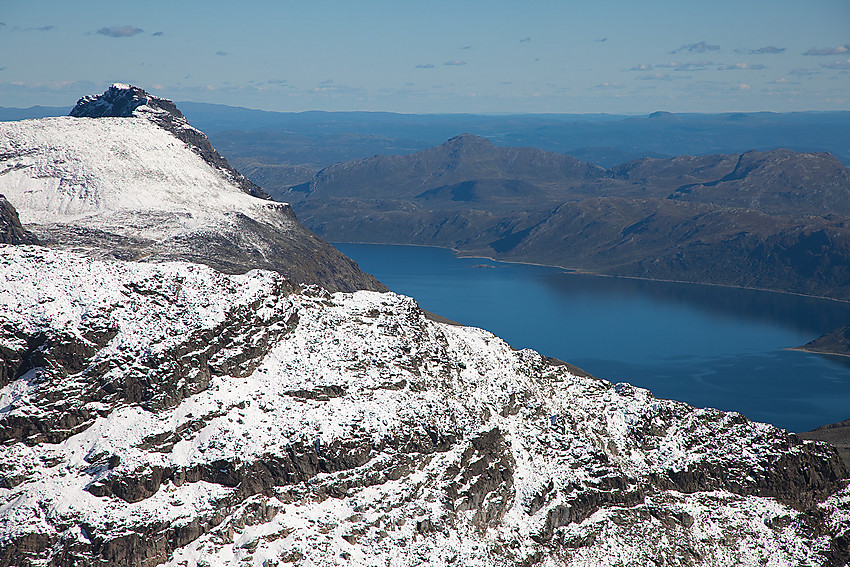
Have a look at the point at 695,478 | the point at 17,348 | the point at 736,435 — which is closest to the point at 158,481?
the point at 17,348

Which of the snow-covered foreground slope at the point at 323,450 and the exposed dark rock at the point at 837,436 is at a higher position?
the snow-covered foreground slope at the point at 323,450

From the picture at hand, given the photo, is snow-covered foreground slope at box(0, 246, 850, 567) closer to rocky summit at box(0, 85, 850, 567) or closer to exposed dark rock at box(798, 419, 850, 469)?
rocky summit at box(0, 85, 850, 567)

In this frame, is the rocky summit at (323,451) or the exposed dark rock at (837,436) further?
the exposed dark rock at (837,436)

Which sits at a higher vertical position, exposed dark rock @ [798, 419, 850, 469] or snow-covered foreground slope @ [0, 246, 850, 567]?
snow-covered foreground slope @ [0, 246, 850, 567]

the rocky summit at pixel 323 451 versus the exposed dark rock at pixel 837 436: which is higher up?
the rocky summit at pixel 323 451

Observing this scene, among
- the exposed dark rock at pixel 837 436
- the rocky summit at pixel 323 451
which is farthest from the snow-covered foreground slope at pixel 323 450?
the exposed dark rock at pixel 837 436

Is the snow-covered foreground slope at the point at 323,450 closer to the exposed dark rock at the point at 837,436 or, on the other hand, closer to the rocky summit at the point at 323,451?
the rocky summit at the point at 323,451

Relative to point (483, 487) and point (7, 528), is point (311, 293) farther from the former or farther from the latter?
point (7, 528)

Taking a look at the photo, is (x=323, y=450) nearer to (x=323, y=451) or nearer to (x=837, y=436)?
(x=323, y=451)

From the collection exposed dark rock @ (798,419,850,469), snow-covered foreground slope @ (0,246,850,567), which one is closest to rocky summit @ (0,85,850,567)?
snow-covered foreground slope @ (0,246,850,567)
